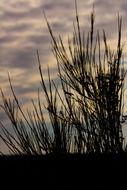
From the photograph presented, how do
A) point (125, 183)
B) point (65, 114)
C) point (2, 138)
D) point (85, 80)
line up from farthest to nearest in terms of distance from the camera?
point (2, 138)
point (65, 114)
point (85, 80)
point (125, 183)

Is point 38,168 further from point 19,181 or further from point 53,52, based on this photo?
point 53,52

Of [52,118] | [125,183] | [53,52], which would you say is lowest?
[125,183]

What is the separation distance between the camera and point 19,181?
3.85 meters

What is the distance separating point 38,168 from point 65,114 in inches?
87.5

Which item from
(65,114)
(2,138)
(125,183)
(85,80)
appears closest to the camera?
(125,183)

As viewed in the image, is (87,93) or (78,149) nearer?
(87,93)

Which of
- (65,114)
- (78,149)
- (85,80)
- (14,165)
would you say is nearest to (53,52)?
(85,80)

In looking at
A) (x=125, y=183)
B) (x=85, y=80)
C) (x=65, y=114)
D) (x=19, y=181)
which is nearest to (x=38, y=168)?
(x=19, y=181)

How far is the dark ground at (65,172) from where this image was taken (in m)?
3.79

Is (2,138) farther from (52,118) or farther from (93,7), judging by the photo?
(93,7)

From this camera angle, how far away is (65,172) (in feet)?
12.6

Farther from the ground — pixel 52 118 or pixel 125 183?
pixel 52 118

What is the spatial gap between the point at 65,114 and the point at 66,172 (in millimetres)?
2228

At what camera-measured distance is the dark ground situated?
3795mm
